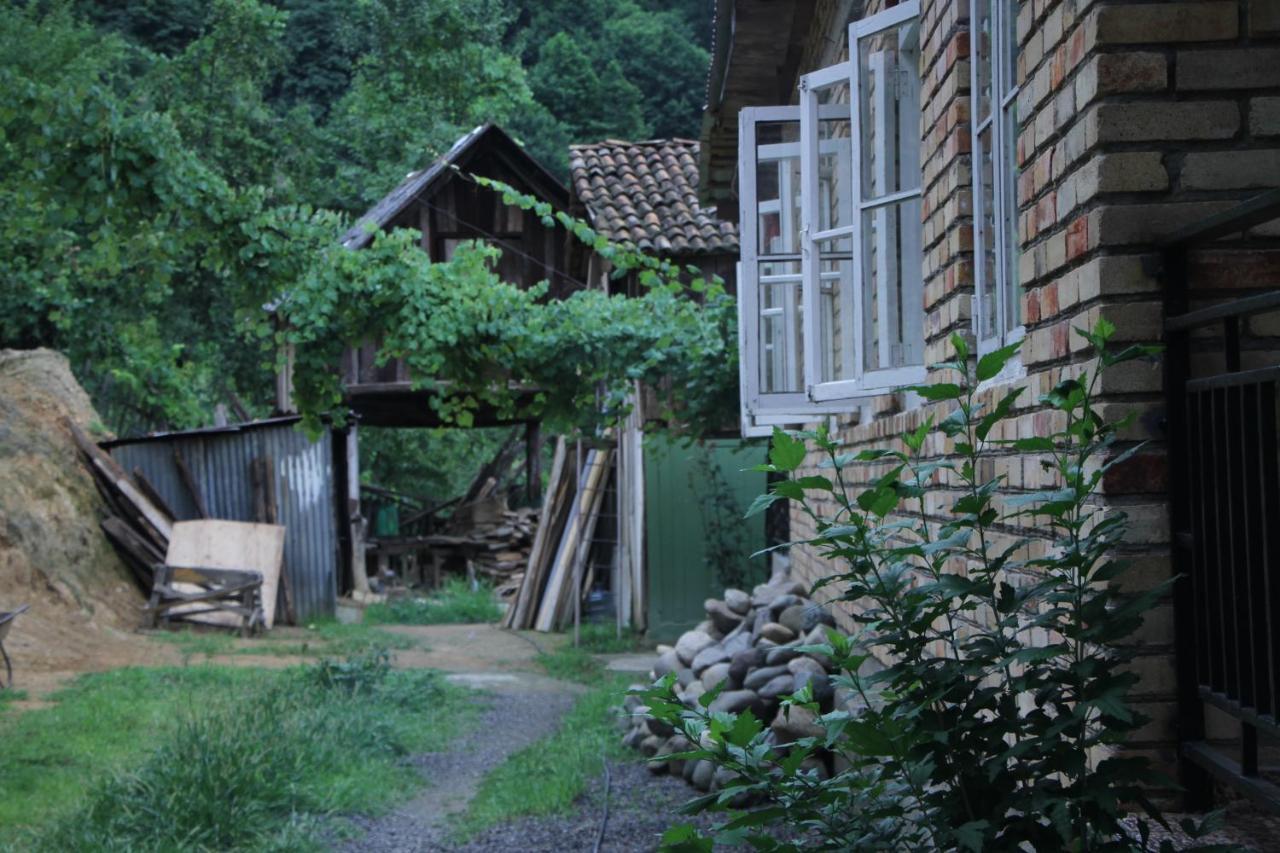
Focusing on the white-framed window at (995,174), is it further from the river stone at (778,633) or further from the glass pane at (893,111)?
the river stone at (778,633)

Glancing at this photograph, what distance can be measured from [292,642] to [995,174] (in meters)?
12.7

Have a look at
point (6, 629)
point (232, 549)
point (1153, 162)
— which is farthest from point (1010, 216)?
point (232, 549)

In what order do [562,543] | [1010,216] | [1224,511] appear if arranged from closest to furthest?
1. [1224,511]
2. [1010,216]
3. [562,543]

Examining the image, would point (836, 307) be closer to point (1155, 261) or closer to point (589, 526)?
point (1155, 261)

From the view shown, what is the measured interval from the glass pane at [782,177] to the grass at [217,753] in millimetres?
3802

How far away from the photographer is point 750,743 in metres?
2.75

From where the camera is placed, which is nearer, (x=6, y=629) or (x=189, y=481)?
(x=6, y=629)

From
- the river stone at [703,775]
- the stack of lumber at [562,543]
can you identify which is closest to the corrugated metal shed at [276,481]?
the stack of lumber at [562,543]

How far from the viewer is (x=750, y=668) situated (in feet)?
25.2

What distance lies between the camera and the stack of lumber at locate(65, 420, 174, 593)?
16188mm

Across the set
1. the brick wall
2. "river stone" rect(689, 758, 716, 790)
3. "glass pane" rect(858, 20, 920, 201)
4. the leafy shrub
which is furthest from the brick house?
"river stone" rect(689, 758, 716, 790)

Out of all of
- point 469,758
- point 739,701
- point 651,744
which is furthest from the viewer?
point 469,758

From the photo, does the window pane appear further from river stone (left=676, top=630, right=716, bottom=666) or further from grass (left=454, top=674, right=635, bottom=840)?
river stone (left=676, top=630, right=716, bottom=666)

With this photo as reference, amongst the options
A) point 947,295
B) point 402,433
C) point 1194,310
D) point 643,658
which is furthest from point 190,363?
point 1194,310
